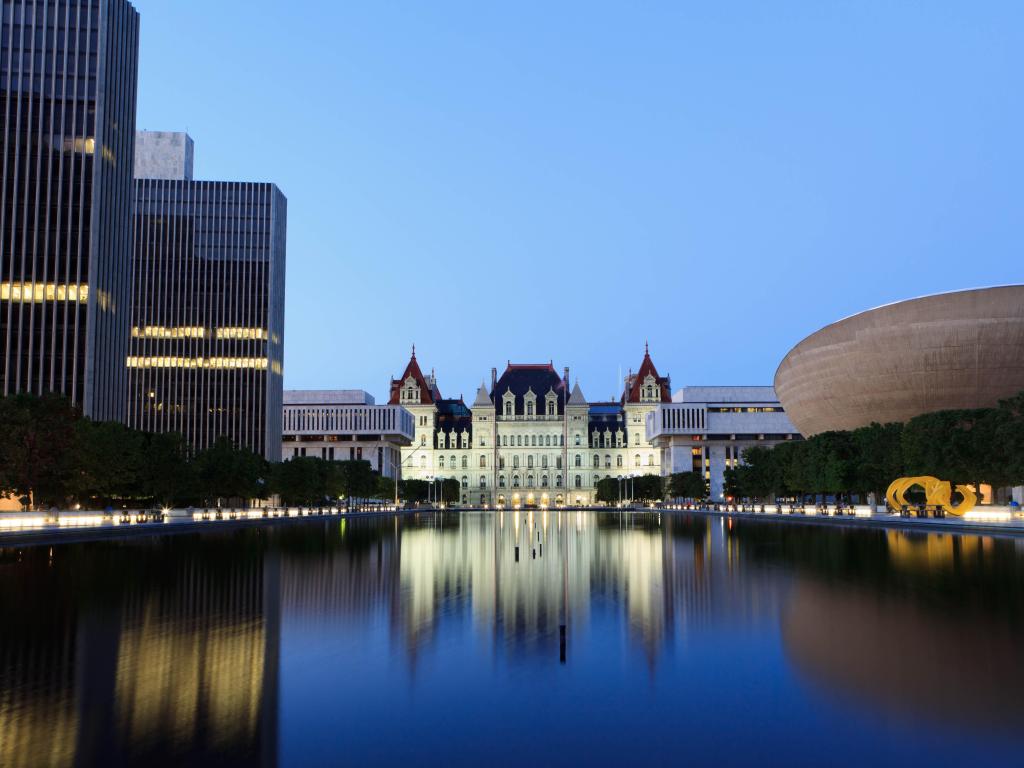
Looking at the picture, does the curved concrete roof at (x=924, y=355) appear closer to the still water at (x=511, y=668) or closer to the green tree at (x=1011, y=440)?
the green tree at (x=1011, y=440)

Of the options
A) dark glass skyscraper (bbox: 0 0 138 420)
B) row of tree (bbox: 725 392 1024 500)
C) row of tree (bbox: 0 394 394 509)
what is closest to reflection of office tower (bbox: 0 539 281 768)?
row of tree (bbox: 0 394 394 509)

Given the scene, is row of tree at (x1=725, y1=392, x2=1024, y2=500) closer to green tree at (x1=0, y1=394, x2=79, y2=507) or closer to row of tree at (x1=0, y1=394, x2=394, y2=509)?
row of tree at (x1=0, y1=394, x2=394, y2=509)

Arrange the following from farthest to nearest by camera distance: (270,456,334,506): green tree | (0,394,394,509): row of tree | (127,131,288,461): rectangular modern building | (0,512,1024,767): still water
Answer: (127,131,288,461): rectangular modern building, (270,456,334,506): green tree, (0,394,394,509): row of tree, (0,512,1024,767): still water

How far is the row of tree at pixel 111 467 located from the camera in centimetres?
6169

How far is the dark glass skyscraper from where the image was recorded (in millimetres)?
100438

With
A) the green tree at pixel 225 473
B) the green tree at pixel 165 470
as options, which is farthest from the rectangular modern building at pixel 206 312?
the green tree at pixel 165 470

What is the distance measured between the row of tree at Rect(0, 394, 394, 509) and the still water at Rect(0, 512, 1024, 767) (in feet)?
105

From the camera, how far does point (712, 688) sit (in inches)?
587

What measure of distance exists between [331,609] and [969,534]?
51.1 metres

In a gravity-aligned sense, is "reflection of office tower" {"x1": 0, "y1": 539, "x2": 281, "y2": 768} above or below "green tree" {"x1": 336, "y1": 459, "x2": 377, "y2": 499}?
below

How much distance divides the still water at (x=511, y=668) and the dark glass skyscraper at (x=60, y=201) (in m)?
75.2

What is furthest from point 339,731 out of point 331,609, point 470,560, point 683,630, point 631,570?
point 470,560

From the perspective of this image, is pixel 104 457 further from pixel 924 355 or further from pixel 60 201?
pixel 924 355

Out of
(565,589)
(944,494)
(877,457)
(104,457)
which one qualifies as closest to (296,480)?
(104,457)
